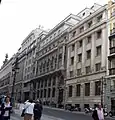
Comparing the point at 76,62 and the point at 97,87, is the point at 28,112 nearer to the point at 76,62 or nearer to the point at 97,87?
the point at 97,87

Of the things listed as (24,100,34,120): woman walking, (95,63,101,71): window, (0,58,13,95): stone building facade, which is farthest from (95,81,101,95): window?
(0,58,13,95): stone building facade

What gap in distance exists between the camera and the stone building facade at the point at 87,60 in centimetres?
3769

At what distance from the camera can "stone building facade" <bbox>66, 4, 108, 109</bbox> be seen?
37.7 metres

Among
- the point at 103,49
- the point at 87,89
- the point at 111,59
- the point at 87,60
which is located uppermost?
the point at 103,49

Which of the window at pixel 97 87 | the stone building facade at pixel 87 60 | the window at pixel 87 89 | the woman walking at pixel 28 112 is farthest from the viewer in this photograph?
the window at pixel 87 89

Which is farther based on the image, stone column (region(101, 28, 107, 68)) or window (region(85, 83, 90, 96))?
window (region(85, 83, 90, 96))

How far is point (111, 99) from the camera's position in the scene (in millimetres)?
33844

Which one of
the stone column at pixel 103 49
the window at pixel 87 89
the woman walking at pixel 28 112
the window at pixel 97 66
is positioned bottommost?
the woman walking at pixel 28 112

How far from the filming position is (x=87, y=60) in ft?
138

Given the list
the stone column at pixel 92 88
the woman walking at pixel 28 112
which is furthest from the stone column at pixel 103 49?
the woman walking at pixel 28 112

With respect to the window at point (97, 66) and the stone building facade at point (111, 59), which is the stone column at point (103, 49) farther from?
the window at point (97, 66)

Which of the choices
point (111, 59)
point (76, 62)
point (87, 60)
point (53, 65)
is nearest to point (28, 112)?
point (111, 59)

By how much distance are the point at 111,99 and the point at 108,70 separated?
411 cm

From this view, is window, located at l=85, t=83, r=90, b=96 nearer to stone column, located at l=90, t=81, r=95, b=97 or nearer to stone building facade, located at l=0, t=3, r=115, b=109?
stone building facade, located at l=0, t=3, r=115, b=109
